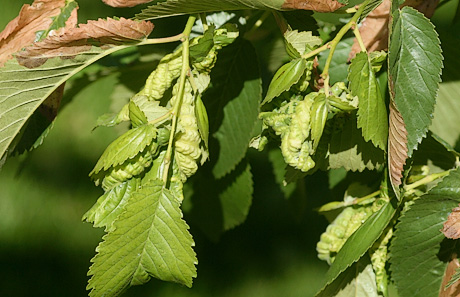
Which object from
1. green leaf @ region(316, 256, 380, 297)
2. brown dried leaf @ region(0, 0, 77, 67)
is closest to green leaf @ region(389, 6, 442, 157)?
green leaf @ region(316, 256, 380, 297)

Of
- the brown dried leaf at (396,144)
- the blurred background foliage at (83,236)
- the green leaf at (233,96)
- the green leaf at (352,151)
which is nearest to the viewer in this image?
the brown dried leaf at (396,144)

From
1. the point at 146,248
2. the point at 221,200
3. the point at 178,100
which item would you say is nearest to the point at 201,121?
the point at 178,100

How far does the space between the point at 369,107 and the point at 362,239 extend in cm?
16

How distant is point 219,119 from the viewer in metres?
0.91

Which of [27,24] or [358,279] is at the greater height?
Result: [27,24]

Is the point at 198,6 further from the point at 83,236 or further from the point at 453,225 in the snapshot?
the point at 83,236

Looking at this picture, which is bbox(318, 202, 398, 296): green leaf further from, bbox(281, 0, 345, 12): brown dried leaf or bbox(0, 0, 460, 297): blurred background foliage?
bbox(0, 0, 460, 297): blurred background foliage

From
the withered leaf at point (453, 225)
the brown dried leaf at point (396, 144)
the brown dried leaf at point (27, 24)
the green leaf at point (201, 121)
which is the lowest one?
the withered leaf at point (453, 225)

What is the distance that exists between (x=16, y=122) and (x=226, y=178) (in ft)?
1.30

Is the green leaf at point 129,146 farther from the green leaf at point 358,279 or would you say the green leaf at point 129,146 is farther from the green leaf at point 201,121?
the green leaf at point 358,279

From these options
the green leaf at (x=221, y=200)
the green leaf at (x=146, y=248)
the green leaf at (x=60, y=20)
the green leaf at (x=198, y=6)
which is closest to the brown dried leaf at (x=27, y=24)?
the green leaf at (x=60, y=20)

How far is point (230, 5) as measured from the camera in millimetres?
642

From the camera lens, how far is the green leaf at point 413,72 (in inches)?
24.4

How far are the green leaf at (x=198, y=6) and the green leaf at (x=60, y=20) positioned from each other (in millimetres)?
127
